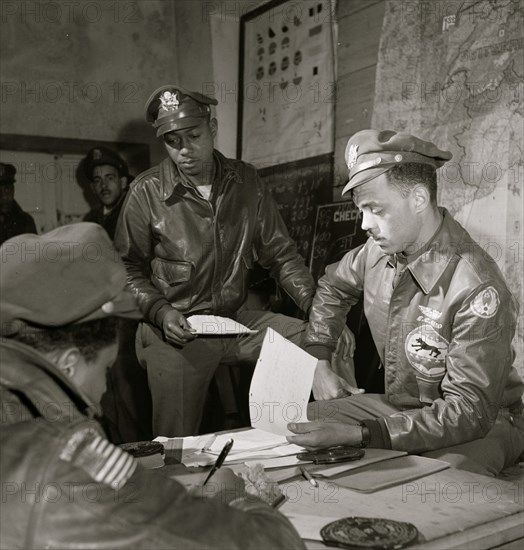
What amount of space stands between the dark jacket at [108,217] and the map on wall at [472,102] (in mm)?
2516

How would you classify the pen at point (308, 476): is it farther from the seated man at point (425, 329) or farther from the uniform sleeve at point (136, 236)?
the uniform sleeve at point (136, 236)

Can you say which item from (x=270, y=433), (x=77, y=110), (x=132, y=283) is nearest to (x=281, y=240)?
(x=132, y=283)

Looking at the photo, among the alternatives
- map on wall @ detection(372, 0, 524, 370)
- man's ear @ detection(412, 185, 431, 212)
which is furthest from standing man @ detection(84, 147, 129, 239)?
man's ear @ detection(412, 185, 431, 212)

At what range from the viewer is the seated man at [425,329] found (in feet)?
7.48

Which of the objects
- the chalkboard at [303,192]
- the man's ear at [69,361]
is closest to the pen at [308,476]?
the man's ear at [69,361]

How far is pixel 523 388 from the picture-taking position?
9.04 feet

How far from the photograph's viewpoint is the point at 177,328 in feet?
12.5

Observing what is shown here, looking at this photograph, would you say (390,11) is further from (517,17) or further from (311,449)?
(311,449)

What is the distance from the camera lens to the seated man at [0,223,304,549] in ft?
3.67

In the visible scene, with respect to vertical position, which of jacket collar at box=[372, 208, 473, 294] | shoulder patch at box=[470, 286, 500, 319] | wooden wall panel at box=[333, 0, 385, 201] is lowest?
shoulder patch at box=[470, 286, 500, 319]

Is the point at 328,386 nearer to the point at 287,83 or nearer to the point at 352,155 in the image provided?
the point at 352,155

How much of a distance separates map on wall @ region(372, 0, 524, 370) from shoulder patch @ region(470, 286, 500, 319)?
1.53m

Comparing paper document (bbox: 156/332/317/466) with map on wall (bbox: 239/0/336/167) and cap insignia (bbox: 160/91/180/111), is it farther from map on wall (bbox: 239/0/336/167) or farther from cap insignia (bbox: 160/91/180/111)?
map on wall (bbox: 239/0/336/167)

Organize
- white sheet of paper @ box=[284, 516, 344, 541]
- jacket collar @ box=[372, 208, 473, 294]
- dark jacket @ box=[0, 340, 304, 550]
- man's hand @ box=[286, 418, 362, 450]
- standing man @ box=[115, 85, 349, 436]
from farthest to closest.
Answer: standing man @ box=[115, 85, 349, 436] < jacket collar @ box=[372, 208, 473, 294] < man's hand @ box=[286, 418, 362, 450] < white sheet of paper @ box=[284, 516, 344, 541] < dark jacket @ box=[0, 340, 304, 550]
